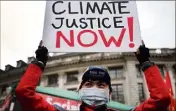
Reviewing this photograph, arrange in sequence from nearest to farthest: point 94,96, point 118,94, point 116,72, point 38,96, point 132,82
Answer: point 38,96 < point 94,96 < point 118,94 < point 132,82 < point 116,72

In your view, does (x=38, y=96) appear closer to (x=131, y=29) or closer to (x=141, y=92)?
(x=131, y=29)

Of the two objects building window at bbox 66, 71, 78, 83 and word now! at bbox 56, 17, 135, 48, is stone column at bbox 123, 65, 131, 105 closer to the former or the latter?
building window at bbox 66, 71, 78, 83

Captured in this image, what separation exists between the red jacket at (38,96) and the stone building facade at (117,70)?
2603 centimetres

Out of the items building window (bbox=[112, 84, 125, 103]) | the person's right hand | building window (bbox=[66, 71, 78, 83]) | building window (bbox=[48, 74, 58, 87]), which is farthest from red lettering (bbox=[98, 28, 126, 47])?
building window (bbox=[48, 74, 58, 87])

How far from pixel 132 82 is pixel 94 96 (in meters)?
26.6

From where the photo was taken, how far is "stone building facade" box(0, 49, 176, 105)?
28812 millimetres

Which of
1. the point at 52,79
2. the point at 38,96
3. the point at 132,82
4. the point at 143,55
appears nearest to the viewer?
the point at 38,96

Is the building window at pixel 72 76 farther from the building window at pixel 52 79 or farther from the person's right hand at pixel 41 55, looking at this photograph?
the person's right hand at pixel 41 55

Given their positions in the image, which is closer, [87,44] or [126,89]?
[87,44]

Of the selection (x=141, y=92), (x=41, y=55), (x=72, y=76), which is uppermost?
(x=72, y=76)

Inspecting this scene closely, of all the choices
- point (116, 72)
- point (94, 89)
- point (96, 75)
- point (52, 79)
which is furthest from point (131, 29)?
point (52, 79)

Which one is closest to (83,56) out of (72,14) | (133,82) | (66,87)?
(66,87)

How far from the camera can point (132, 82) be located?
28922mm

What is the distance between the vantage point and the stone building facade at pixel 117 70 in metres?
28.8
